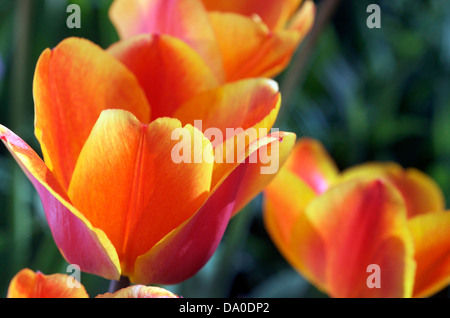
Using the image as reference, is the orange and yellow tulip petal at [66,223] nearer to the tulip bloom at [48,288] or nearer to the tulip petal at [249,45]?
the tulip bloom at [48,288]

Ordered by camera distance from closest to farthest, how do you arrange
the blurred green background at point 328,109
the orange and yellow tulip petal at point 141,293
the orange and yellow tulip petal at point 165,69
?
the orange and yellow tulip petal at point 141,293, the orange and yellow tulip petal at point 165,69, the blurred green background at point 328,109

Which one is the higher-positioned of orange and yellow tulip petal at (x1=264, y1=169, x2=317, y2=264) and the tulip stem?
orange and yellow tulip petal at (x1=264, y1=169, x2=317, y2=264)

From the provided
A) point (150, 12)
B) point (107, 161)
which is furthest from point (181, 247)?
point (150, 12)

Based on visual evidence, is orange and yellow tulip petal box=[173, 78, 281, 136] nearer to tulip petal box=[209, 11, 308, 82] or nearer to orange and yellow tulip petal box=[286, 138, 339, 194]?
tulip petal box=[209, 11, 308, 82]

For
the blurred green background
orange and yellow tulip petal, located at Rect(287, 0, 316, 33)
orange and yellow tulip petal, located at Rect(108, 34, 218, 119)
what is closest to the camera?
orange and yellow tulip petal, located at Rect(108, 34, 218, 119)

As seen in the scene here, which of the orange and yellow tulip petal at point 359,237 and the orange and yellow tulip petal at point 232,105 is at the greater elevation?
the orange and yellow tulip petal at point 232,105

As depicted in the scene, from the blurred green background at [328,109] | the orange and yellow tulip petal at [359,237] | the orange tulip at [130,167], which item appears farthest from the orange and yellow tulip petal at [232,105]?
the blurred green background at [328,109]

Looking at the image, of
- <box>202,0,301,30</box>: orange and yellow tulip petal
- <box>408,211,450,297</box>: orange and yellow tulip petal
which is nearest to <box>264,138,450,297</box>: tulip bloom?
<box>408,211,450,297</box>: orange and yellow tulip petal
